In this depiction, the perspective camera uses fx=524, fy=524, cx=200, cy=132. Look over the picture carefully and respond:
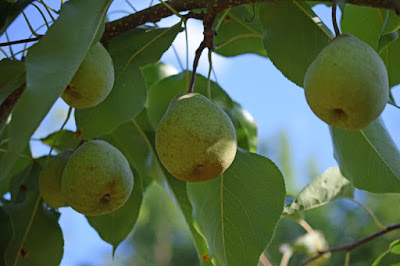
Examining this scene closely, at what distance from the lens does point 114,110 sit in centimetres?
130

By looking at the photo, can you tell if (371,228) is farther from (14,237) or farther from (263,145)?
(14,237)

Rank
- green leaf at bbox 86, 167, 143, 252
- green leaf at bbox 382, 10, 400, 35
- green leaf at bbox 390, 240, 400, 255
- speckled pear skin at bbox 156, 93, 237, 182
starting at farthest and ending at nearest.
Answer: green leaf at bbox 390, 240, 400, 255
green leaf at bbox 86, 167, 143, 252
green leaf at bbox 382, 10, 400, 35
speckled pear skin at bbox 156, 93, 237, 182

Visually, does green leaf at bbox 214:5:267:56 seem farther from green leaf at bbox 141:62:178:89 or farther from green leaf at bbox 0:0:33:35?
green leaf at bbox 0:0:33:35

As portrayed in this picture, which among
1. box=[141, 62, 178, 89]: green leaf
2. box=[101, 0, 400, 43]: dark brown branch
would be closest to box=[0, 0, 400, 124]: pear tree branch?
box=[101, 0, 400, 43]: dark brown branch

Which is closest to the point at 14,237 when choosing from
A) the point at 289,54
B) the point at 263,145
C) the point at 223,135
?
the point at 223,135

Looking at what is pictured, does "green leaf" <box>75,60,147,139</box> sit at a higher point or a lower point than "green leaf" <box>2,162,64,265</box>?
higher

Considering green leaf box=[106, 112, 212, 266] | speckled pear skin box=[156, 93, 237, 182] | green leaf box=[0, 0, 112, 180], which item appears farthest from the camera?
green leaf box=[106, 112, 212, 266]

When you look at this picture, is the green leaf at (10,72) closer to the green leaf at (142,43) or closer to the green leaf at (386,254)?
the green leaf at (142,43)

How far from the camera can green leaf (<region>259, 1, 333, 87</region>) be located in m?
1.25

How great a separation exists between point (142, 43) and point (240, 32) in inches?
19.9

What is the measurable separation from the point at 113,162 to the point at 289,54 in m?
0.49

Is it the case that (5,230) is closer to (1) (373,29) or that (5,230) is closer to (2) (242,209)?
(2) (242,209)

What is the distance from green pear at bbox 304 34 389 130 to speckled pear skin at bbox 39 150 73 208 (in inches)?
28.1

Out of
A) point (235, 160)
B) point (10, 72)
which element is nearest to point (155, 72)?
point (235, 160)
